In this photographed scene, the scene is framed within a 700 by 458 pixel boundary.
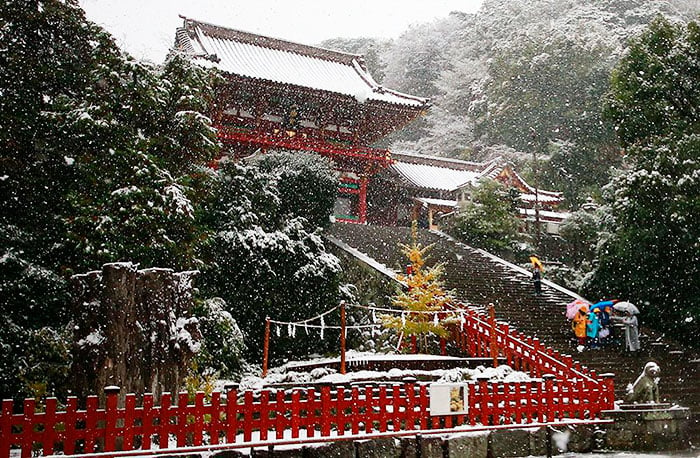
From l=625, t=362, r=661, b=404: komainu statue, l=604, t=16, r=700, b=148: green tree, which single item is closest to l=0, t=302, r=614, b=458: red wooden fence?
l=625, t=362, r=661, b=404: komainu statue

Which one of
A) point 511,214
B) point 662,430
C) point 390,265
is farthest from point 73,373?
point 511,214

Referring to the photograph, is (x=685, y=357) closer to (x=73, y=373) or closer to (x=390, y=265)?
(x=390, y=265)

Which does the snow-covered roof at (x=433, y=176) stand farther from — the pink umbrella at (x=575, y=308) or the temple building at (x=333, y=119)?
the pink umbrella at (x=575, y=308)

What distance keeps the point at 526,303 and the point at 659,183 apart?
154 inches

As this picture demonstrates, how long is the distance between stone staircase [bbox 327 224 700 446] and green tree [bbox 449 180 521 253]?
2.17ft

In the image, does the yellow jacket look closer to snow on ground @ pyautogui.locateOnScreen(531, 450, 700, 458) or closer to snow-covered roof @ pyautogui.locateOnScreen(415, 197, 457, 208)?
snow on ground @ pyautogui.locateOnScreen(531, 450, 700, 458)

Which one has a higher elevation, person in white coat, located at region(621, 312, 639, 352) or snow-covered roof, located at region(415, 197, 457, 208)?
snow-covered roof, located at region(415, 197, 457, 208)

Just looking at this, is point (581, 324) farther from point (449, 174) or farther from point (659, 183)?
point (449, 174)

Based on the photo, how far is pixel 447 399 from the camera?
22.6ft

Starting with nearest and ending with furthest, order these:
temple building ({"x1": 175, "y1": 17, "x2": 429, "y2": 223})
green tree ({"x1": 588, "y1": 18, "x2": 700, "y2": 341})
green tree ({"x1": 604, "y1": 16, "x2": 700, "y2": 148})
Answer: green tree ({"x1": 588, "y1": 18, "x2": 700, "y2": 341}) → green tree ({"x1": 604, "y1": 16, "x2": 700, "y2": 148}) → temple building ({"x1": 175, "y1": 17, "x2": 429, "y2": 223})

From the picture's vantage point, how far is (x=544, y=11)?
45.6 meters

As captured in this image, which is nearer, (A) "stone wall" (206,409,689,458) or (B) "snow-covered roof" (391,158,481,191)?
(A) "stone wall" (206,409,689,458)

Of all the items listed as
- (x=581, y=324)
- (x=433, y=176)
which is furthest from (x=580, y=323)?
(x=433, y=176)

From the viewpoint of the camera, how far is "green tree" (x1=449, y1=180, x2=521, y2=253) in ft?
64.5
